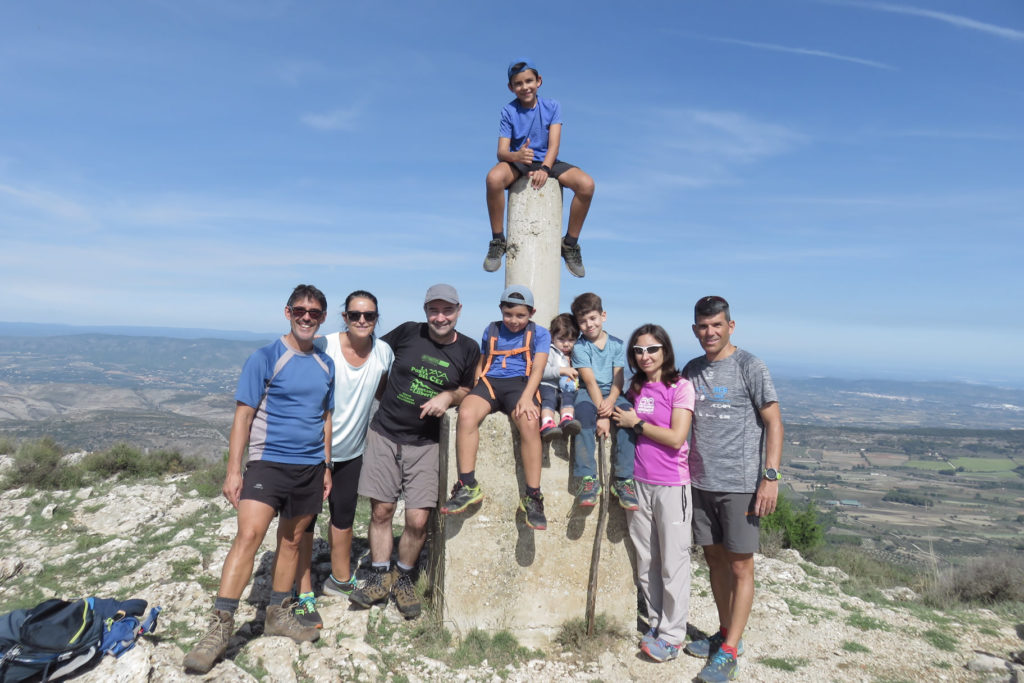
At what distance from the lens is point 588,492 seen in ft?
13.7

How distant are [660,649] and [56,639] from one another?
12.7 feet

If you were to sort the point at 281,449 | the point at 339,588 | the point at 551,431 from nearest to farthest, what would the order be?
the point at 281,449 → the point at 551,431 → the point at 339,588

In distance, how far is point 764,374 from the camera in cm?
385

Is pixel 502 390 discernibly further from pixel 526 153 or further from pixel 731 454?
pixel 526 153

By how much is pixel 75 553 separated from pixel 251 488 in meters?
4.18

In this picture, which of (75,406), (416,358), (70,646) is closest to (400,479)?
(416,358)

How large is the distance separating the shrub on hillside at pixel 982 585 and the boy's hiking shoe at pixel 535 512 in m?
5.27

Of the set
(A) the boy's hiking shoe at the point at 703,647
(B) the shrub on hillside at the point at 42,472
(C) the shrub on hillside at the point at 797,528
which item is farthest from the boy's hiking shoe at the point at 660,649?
(B) the shrub on hillside at the point at 42,472

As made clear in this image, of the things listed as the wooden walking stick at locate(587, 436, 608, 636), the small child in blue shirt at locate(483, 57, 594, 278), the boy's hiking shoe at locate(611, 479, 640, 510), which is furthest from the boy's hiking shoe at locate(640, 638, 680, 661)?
the small child in blue shirt at locate(483, 57, 594, 278)

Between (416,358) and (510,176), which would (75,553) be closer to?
(416,358)

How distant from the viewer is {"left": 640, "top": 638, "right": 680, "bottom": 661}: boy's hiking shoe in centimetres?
415

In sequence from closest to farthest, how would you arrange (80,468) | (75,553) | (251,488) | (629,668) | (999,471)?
(251,488), (629,668), (75,553), (80,468), (999,471)

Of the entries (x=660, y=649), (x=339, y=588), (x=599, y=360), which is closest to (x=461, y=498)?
(x=599, y=360)

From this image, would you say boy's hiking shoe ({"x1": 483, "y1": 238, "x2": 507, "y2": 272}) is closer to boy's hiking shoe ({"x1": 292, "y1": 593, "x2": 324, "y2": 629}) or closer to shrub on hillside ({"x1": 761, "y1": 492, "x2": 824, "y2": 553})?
boy's hiking shoe ({"x1": 292, "y1": 593, "x2": 324, "y2": 629})
